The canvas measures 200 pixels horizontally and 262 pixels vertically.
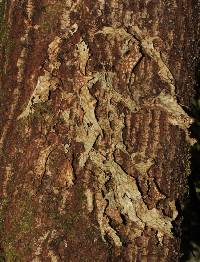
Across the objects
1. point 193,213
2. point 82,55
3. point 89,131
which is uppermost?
point 82,55

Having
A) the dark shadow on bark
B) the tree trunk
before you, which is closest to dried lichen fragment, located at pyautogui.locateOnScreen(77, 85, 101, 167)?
the tree trunk

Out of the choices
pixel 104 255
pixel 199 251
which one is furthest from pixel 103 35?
pixel 199 251

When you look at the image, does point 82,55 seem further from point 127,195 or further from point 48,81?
point 127,195

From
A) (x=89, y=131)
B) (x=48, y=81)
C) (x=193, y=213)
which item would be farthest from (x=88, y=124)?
(x=193, y=213)

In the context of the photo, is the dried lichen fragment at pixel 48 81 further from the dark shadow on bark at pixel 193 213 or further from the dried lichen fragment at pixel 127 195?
the dark shadow on bark at pixel 193 213

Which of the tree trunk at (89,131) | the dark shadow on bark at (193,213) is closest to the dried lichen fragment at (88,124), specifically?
the tree trunk at (89,131)

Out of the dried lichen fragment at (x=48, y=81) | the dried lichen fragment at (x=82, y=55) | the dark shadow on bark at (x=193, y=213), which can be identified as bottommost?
the dark shadow on bark at (x=193, y=213)
